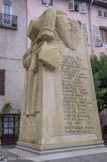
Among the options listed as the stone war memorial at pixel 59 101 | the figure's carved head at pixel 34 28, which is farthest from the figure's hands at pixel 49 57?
the figure's carved head at pixel 34 28

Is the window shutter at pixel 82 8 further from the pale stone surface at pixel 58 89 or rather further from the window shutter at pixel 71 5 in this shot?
the pale stone surface at pixel 58 89

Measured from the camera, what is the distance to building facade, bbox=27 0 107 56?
1477cm

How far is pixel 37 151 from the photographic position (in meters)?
3.24

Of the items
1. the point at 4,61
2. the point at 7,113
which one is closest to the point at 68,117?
the point at 7,113

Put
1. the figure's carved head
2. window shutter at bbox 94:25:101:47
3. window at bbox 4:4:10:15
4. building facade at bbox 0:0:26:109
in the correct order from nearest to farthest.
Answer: the figure's carved head < building facade at bbox 0:0:26:109 < window at bbox 4:4:10:15 < window shutter at bbox 94:25:101:47

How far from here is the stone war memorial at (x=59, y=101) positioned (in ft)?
11.2

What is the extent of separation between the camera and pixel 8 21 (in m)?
13.6

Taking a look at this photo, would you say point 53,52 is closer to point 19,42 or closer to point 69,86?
point 69,86

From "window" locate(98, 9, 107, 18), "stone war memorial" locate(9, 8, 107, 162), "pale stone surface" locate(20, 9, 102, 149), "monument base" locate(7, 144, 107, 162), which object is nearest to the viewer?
"monument base" locate(7, 144, 107, 162)

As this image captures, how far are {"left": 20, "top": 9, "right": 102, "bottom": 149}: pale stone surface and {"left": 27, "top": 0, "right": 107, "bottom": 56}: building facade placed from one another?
1073 centimetres

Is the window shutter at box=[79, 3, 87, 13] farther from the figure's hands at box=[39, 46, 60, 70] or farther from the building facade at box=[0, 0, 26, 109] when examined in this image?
the figure's hands at box=[39, 46, 60, 70]

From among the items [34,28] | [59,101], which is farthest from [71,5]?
[59,101]

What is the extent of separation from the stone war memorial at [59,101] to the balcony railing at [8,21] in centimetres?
964

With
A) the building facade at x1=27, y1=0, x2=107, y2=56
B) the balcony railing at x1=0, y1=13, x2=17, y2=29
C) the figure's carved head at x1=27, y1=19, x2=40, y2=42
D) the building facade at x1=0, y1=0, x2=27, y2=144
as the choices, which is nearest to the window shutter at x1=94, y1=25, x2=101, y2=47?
the building facade at x1=27, y1=0, x2=107, y2=56
